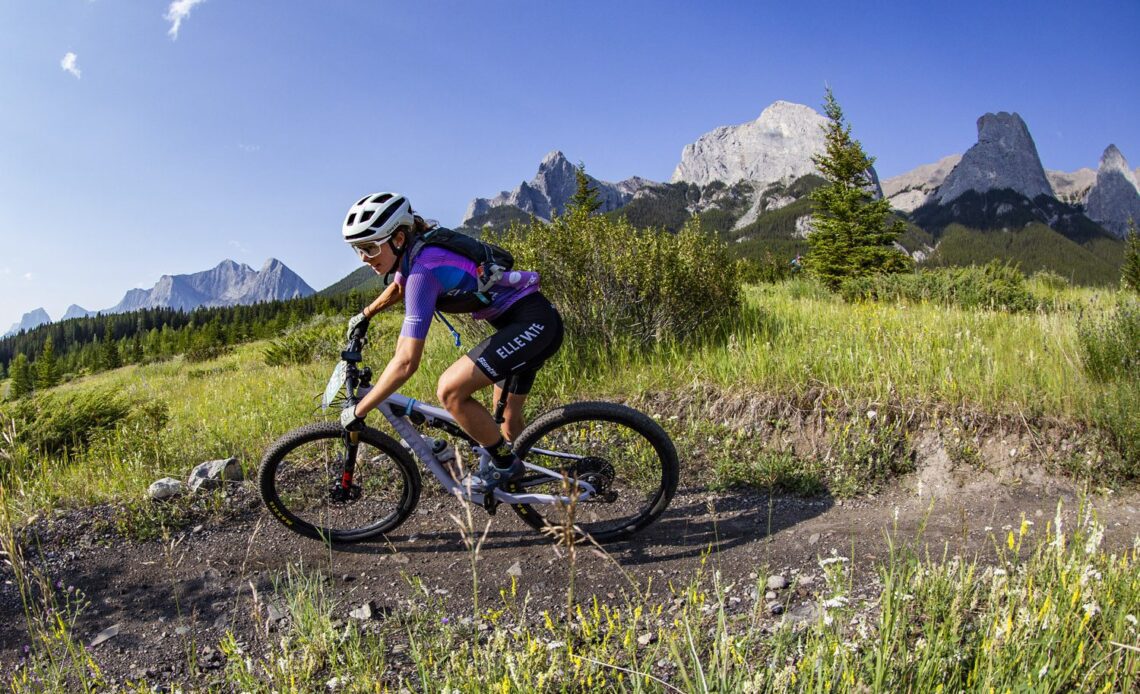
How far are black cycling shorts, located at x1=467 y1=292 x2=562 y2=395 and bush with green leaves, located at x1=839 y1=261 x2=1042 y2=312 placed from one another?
7.77 m

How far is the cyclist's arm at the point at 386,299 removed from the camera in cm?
475

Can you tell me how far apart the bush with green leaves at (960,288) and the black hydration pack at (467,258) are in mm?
8191

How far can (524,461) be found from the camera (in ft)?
16.1

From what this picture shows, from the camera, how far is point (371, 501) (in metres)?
5.67

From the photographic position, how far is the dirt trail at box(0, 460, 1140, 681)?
3.88 m

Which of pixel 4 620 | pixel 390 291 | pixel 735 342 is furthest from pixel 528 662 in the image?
pixel 735 342

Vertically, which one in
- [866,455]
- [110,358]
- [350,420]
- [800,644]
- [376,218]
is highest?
[110,358]

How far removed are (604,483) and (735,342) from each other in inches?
125

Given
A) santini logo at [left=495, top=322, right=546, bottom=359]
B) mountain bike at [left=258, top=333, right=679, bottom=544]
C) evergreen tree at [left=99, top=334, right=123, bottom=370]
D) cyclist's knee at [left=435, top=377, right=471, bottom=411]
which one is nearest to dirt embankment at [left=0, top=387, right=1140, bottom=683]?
mountain bike at [left=258, top=333, right=679, bottom=544]

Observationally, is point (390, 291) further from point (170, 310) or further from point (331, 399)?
point (170, 310)

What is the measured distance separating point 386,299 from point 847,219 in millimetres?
28943

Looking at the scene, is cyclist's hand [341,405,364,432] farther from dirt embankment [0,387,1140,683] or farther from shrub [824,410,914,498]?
shrub [824,410,914,498]

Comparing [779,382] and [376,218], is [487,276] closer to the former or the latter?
[376,218]

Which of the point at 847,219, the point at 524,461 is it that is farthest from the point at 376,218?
the point at 847,219
